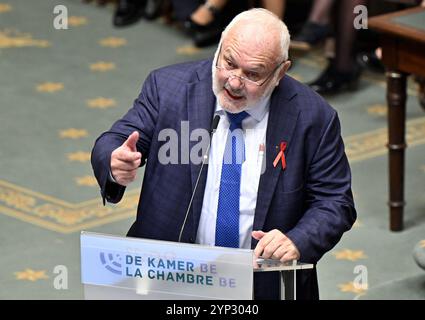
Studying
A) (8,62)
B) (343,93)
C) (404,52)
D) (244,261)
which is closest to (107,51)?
(8,62)

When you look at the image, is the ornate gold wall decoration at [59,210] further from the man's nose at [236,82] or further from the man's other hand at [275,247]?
the man's other hand at [275,247]

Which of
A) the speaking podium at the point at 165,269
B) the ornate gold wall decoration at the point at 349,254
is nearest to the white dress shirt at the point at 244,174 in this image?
the speaking podium at the point at 165,269

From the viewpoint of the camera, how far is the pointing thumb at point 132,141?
3158 mm

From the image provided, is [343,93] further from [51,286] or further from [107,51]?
[51,286]

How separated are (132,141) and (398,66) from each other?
8.40ft

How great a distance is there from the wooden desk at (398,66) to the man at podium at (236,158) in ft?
6.19

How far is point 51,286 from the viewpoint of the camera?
16.9 ft

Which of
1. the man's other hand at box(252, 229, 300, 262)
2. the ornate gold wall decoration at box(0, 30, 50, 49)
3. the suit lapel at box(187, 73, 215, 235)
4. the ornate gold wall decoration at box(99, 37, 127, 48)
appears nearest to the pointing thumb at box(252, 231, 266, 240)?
the man's other hand at box(252, 229, 300, 262)

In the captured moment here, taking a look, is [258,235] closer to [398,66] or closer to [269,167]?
[269,167]

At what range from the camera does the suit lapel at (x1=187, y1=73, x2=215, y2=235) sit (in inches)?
137

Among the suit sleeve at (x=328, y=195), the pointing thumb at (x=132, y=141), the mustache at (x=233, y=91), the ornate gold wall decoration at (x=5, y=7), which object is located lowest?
the ornate gold wall decoration at (x=5, y=7)

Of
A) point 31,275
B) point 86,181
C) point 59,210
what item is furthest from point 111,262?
point 86,181

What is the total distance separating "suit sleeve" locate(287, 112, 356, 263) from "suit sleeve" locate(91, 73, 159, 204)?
523 mm
